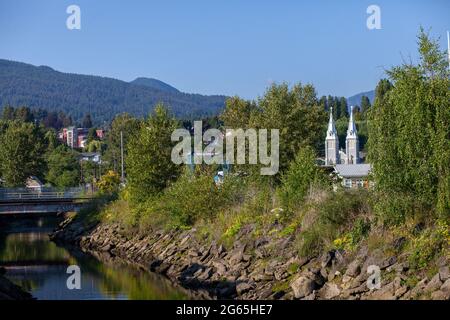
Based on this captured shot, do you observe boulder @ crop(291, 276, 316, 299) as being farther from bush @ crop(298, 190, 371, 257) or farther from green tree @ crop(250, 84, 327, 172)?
green tree @ crop(250, 84, 327, 172)

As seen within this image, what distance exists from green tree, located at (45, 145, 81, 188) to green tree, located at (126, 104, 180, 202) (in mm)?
44651

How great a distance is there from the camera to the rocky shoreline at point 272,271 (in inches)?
1037

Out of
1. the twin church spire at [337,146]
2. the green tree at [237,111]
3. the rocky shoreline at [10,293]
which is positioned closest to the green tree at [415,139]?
the rocky shoreline at [10,293]

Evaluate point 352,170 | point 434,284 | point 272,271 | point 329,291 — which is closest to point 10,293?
point 272,271

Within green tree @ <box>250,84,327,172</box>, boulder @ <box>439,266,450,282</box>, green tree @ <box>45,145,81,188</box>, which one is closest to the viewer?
boulder @ <box>439,266,450,282</box>

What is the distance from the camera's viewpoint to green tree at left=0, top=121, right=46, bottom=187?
101938 millimetres

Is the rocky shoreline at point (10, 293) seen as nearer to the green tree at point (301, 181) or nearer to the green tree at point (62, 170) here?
the green tree at point (301, 181)

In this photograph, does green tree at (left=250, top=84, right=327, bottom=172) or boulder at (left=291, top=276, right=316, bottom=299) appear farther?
green tree at (left=250, top=84, right=327, bottom=172)

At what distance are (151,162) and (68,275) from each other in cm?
1799

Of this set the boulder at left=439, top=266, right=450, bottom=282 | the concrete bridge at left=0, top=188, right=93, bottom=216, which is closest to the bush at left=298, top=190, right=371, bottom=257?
the boulder at left=439, top=266, right=450, bottom=282

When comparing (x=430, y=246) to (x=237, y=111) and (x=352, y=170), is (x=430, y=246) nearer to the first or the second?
(x=352, y=170)

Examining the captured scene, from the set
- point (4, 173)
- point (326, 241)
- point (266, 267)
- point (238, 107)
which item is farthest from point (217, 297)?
point (4, 173)

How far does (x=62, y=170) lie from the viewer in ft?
359
